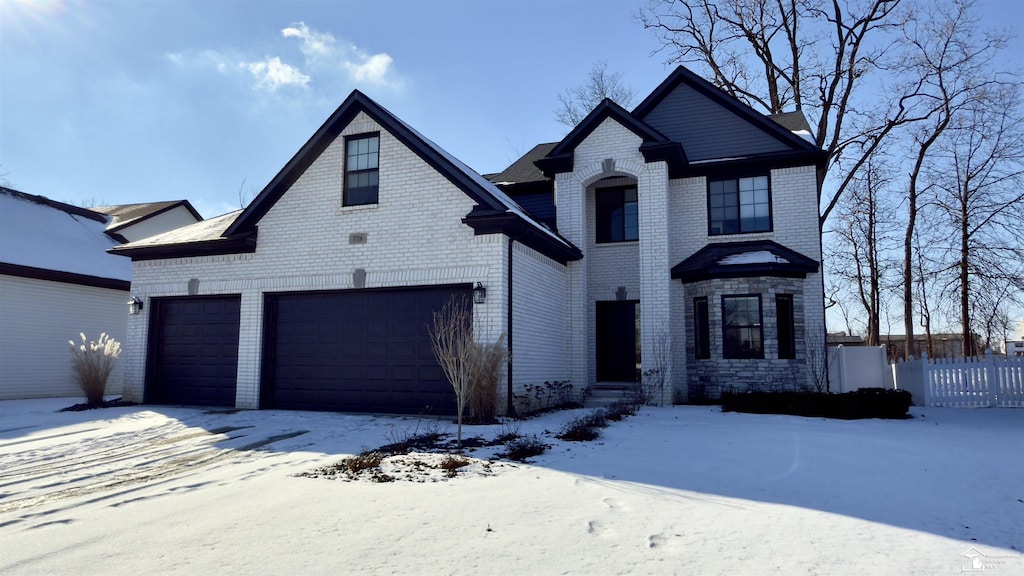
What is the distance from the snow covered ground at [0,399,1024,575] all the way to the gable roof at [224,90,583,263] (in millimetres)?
Result: 4257

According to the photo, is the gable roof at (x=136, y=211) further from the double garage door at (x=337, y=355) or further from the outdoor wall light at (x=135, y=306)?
the double garage door at (x=337, y=355)

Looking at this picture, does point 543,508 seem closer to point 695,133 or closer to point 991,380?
point 991,380

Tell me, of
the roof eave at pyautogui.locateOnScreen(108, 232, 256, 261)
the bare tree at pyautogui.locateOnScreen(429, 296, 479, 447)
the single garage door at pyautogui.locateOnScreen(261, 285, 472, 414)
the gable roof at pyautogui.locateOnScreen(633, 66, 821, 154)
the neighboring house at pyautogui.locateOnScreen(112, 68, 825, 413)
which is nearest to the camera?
the bare tree at pyautogui.locateOnScreen(429, 296, 479, 447)

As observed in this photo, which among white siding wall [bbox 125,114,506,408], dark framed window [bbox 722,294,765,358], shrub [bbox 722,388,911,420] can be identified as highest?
white siding wall [bbox 125,114,506,408]

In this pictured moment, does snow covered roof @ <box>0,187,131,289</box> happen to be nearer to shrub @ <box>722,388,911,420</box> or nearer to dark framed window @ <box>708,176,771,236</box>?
dark framed window @ <box>708,176,771,236</box>

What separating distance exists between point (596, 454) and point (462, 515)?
10.2 feet

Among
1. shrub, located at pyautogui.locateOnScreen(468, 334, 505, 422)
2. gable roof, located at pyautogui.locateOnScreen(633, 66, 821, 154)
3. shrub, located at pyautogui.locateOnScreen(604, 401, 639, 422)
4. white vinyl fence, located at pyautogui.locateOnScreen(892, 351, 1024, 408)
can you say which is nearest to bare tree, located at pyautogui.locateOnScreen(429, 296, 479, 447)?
shrub, located at pyautogui.locateOnScreen(468, 334, 505, 422)

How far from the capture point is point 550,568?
12.8 feet

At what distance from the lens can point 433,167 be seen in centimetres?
1285

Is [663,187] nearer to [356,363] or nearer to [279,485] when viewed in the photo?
[356,363]

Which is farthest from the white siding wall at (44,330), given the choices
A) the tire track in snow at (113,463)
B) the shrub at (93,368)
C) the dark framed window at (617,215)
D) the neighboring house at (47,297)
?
the dark framed window at (617,215)

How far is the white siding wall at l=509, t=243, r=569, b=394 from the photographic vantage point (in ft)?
41.2

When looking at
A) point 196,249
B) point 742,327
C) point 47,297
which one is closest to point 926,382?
point 742,327

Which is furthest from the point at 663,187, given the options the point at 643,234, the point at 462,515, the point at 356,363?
the point at 462,515
